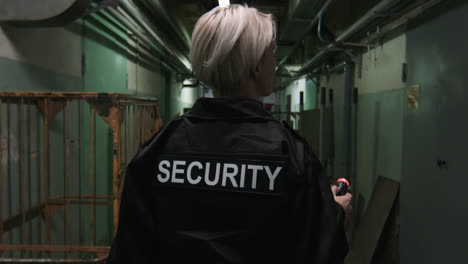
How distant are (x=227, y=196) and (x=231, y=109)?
212 millimetres

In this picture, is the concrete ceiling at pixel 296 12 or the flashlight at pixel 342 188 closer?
the flashlight at pixel 342 188

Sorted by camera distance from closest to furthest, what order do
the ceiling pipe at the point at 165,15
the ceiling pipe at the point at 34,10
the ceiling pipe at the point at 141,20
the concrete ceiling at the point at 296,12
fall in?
1. the ceiling pipe at the point at 34,10
2. the ceiling pipe at the point at 141,20
3. the ceiling pipe at the point at 165,15
4. the concrete ceiling at the point at 296,12

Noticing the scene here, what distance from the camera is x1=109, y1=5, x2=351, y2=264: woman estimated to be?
0.71 m

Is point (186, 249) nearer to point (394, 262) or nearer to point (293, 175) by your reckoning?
point (293, 175)

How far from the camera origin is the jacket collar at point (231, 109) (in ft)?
2.48

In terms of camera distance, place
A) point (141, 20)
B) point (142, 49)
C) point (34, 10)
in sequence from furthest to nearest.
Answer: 1. point (142, 49)
2. point (141, 20)
3. point (34, 10)

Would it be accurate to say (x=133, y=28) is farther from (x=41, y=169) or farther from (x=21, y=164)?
(x=21, y=164)

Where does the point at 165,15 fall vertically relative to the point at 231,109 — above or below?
above

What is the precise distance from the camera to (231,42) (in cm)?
72

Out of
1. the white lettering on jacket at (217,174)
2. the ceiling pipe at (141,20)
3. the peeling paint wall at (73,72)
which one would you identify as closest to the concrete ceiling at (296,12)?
the ceiling pipe at (141,20)

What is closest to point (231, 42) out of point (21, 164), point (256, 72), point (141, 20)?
point (256, 72)

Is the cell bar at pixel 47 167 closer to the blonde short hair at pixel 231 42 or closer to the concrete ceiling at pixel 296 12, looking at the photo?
the blonde short hair at pixel 231 42

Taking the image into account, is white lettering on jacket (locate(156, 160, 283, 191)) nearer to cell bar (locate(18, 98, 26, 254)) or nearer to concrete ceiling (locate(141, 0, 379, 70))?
cell bar (locate(18, 98, 26, 254))

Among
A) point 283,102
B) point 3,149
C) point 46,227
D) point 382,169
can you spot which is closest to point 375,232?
point 382,169
